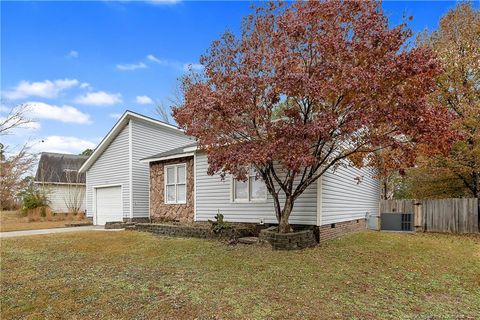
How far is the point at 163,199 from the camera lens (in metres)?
14.8

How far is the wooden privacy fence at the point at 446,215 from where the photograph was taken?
13.0m

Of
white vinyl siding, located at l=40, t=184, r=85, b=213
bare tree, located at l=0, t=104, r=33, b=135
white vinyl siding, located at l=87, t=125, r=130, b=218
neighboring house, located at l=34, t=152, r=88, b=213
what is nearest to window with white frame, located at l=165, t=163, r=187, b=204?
white vinyl siding, located at l=87, t=125, r=130, b=218

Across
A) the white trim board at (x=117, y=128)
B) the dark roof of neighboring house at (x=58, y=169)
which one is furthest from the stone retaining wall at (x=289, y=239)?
the dark roof of neighboring house at (x=58, y=169)

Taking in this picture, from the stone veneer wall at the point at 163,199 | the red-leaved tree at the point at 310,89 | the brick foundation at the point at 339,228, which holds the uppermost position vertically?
the red-leaved tree at the point at 310,89

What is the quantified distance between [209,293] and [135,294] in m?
1.24

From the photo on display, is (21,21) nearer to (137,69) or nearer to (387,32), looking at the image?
(137,69)

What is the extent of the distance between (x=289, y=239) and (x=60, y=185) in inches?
905

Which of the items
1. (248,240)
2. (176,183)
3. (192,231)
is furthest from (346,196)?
(176,183)

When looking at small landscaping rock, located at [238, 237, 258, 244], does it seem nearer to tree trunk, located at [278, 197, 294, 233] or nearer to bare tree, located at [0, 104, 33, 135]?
tree trunk, located at [278, 197, 294, 233]

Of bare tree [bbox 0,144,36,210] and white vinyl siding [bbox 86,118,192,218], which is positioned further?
bare tree [bbox 0,144,36,210]

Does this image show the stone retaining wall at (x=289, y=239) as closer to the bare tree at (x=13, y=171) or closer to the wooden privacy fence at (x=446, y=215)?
the wooden privacy fence at (x=446, y=215)

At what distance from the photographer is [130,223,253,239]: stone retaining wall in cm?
1038

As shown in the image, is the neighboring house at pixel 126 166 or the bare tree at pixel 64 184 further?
the bare tree at pixel 64 184

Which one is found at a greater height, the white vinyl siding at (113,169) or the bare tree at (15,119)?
the bare tree at (15,119)
